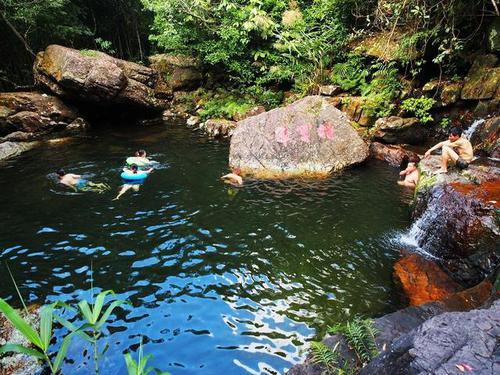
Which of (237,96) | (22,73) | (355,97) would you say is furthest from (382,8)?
(22,73)

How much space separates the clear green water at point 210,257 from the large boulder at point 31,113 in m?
5.05

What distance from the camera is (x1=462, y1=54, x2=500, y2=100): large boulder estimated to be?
11.4 metres

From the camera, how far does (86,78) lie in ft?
51.8

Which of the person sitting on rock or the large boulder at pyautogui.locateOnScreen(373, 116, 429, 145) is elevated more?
the person sitting on rock

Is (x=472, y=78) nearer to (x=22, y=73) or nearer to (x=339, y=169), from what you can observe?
(x=339, y=169)

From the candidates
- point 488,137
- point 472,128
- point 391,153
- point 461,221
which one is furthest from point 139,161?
point 472,128

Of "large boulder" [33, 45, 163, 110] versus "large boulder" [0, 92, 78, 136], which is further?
"large boulder" [33, 45, 163, 110]

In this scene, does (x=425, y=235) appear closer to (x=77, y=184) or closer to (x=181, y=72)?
(x=77, y=184)

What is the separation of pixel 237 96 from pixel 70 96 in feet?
27.3

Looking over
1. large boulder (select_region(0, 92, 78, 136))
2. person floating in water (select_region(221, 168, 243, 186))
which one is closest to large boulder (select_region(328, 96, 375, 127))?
person floating in water (select_region(221, 168, 243, 186))

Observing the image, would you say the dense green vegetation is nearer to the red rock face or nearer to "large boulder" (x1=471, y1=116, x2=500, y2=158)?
"large boulder" (x1=471, y1=116, x2=500, y2=158)

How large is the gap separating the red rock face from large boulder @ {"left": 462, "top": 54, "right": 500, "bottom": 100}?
7992mm

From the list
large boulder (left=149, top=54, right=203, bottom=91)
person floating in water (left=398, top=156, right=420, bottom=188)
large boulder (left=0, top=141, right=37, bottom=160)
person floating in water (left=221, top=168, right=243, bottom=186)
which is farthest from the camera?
large boulder (left=149, top=54, right=203, bottom=91)

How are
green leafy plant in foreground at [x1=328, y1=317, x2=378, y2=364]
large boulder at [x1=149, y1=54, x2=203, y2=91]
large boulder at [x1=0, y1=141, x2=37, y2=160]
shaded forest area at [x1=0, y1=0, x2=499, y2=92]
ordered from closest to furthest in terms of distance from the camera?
1. green leafy plant in foreground at [x1=328, y1=317, x2=378, y2=364]
2. shaded forest area at [x1=0, y1=0, x2=499, y2=92]
3. large boulder at [x1=0, y1=141, x2=37, y2=160]
4. large boulder at [x1=149, y1=54, x2=203, y2=91]
